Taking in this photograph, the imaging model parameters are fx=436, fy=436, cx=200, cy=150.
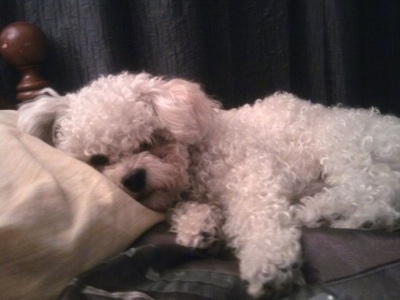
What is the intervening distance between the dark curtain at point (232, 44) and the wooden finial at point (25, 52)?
10cm

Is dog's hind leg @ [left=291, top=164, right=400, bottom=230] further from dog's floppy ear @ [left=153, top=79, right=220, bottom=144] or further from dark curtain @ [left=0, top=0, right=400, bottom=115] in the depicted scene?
dark curtain @ [left=0, top=0, right=400, bottom=115]

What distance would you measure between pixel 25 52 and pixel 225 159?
695mm

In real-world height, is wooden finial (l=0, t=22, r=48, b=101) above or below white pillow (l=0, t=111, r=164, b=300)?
above

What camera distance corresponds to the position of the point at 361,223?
0.81 meters

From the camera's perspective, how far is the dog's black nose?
0.91 m

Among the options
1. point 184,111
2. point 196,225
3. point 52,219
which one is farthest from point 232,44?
point 52,219

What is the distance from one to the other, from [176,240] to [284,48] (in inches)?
35.9

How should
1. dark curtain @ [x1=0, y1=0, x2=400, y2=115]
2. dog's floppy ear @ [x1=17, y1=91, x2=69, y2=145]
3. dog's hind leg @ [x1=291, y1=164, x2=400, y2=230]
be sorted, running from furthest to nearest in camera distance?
dark curtain @ [x1=0, y1=0, x2=400, y2=115] → dog's floppy ear @ [x1=17, y1=91, x2=69, y2=145] → dog's hind leg @ [x1=291, y1=164, x2=400, y2=230]

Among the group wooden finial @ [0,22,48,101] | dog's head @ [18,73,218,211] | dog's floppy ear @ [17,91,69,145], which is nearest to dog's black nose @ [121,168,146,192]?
dog's head @ [18,73,218,211]

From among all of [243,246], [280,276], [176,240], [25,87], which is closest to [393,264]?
[280,276]

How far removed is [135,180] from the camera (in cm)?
91

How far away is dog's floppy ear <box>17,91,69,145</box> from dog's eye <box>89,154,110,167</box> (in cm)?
16

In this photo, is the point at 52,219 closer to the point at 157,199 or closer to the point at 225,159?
the point at 157,199

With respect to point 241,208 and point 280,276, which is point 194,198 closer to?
point 241,208
